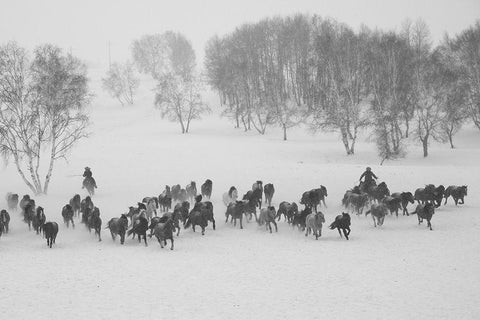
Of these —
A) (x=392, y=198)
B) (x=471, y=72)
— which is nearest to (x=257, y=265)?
(x=392, y=198)

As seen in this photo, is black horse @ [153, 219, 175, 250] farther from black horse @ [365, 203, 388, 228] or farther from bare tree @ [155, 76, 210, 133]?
bare tree @ [155, 76, 210, 133]

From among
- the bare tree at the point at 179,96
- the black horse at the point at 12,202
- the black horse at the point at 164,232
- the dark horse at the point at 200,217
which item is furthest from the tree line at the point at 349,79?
the black horse at the point at 12,202

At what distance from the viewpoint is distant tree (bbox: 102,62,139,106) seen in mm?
94438

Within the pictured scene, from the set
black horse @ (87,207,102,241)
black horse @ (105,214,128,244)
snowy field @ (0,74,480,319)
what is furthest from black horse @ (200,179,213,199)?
black horse @ (105,214,128,244)

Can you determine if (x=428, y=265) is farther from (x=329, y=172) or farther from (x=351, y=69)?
(x=351, y=69)

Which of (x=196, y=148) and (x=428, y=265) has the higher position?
(x=196, y=148)

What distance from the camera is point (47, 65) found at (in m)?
28.1

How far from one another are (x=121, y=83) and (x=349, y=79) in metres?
63.8

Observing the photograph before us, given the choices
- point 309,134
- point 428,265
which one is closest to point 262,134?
point 309,134

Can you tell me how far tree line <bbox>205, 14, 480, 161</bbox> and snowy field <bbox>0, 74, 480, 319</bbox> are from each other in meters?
14.5

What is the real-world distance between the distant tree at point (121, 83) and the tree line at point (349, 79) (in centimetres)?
2124

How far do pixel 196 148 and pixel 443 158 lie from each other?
25860 millimetres

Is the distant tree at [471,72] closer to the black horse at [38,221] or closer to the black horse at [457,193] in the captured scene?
the black horse at [457,193]

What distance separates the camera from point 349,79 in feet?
152
